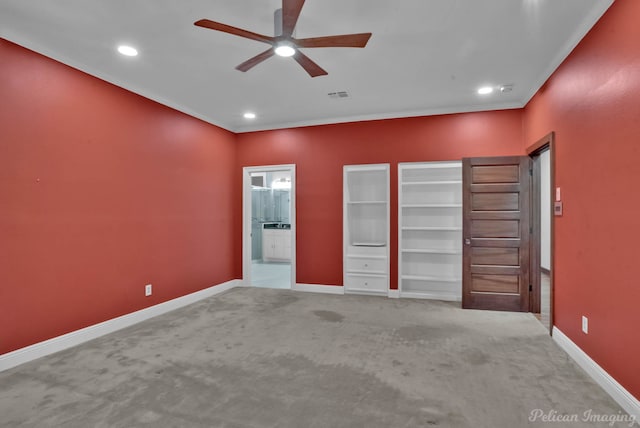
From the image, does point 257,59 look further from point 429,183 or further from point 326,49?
point 429,183

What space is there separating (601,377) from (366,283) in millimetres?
3169

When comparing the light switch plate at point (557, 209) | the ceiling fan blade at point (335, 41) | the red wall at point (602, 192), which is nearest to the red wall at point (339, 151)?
the red wall at point (602, 192)

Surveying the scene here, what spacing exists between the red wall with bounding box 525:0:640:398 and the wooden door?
99 centimetres

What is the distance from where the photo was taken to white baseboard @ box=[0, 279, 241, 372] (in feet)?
9.40

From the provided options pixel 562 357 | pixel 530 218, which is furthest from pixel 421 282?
pixel 562 357

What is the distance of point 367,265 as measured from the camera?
534cm

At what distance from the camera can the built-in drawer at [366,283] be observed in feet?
17.3

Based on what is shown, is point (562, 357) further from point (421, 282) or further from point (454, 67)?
point (454, 67)

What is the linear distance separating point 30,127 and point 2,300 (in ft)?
5.01

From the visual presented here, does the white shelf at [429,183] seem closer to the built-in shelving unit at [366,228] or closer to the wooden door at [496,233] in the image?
the built-in shelving unit at [366,228]

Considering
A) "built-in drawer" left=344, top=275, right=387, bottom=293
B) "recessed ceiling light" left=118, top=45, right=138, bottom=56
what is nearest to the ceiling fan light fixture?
"recessed ceiling light" left=118, top=45, right=138, bottom=56

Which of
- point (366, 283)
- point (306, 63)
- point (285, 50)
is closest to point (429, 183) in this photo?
point (366, 283)

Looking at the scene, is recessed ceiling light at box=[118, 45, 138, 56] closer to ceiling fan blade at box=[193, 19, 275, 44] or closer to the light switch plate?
ceiling fan blade at box=[193, 19, 275, 44]

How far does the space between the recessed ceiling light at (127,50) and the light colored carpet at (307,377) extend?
2.88 metres
